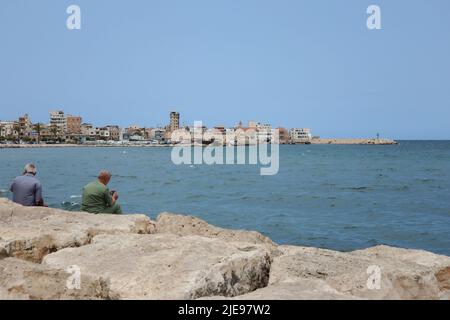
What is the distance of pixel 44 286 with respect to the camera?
3.92m

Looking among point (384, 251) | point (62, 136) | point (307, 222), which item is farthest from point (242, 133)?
point (384, 251)

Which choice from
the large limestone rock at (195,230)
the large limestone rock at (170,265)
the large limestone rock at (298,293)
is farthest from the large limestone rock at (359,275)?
the large limestone rock at (195,230)

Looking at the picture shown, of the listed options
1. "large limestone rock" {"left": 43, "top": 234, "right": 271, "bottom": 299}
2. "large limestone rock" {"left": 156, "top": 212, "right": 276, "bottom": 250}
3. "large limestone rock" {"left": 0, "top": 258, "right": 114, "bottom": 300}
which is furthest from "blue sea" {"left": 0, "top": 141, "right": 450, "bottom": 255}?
"large limestone rock" {"left": 0, "top": 258, "right": 114, "bottom": 300}

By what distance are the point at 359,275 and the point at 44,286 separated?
122 inches

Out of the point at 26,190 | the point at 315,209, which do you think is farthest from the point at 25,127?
the point at 26,190

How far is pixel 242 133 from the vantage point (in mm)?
195125

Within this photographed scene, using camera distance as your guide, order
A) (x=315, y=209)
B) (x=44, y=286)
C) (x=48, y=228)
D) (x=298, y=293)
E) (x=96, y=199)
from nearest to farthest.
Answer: (x=44, y=286) → (x=298, y=293) → (x=48, y=228) → (x=96, y=199) → (x=315, y=209)

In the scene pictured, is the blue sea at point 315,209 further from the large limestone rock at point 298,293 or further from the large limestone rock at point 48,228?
the large limestone rock at point 298,293

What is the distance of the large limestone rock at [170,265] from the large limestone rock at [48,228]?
524mm

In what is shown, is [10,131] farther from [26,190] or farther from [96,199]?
[96,199]
